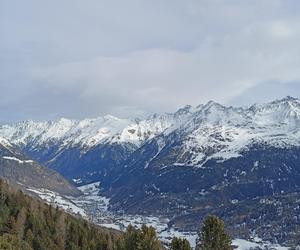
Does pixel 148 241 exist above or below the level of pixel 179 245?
above

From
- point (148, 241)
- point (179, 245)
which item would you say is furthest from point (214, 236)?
point (148, 241)

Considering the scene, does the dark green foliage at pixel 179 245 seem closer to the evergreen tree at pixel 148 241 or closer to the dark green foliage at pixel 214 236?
the dark green foliage at pixel 214 236

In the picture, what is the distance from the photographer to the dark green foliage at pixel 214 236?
306ft

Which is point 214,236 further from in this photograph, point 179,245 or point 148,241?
point 148,241

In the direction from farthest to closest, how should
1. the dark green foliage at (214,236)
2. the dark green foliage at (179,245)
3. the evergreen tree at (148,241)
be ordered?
the evergreen tree at (148,241), the dark green foliage at (214,236), the dark green foliage at (179,245)

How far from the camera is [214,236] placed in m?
93.8

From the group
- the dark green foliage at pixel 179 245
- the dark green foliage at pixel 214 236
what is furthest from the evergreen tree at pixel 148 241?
the dark green foliage at pixel 214 236

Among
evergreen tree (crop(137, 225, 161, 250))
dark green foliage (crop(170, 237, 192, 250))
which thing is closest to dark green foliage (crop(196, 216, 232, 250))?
dark green foliage (crop(170, 237, 192, 250))

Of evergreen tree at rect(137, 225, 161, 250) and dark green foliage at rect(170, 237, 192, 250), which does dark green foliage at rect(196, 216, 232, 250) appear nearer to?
dark green foliage at rect(170, 237, 192, 250)

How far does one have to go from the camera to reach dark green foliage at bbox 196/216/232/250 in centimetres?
9325

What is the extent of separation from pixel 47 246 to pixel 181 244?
343 ft

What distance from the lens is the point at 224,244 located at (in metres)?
93.4

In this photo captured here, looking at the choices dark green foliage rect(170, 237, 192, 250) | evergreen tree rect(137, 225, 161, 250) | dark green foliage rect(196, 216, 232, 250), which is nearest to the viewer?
dark green foliage rect(170, 237, 192, 250)

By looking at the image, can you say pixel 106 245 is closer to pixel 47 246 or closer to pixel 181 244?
pixel 47 246
